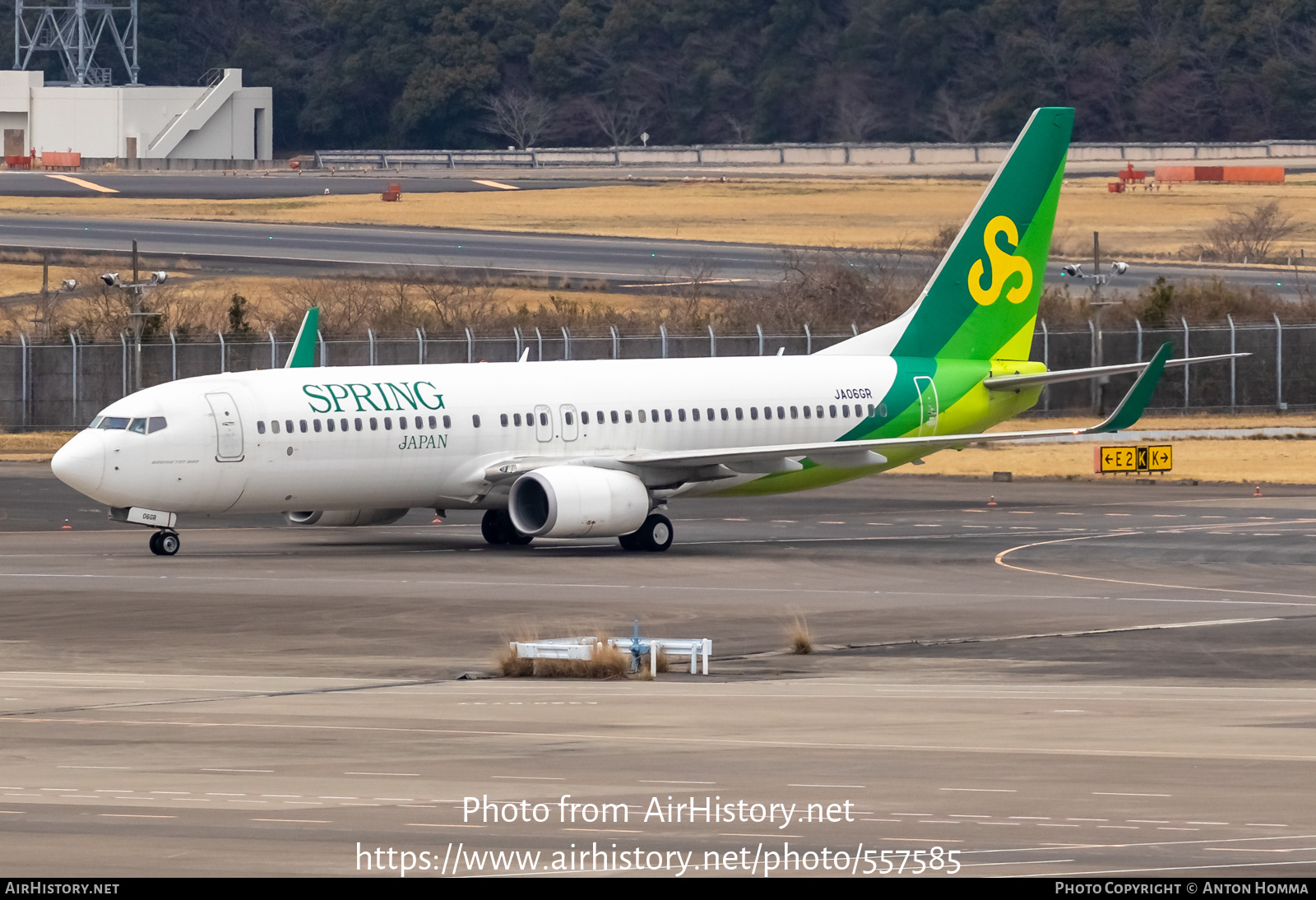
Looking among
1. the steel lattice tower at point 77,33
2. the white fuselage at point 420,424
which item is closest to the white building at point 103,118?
the steel lattice tower at point 77,33

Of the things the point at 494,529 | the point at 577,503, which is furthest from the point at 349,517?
the point at 577,503

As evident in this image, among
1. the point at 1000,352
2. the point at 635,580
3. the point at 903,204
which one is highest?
the point at 903,204

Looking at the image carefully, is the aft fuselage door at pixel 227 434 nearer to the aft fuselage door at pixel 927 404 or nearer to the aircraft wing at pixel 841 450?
the aircraft wing at pixel 841 450

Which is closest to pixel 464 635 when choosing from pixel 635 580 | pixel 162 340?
pixel 635 580

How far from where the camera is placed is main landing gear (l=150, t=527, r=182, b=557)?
40375 millimetres

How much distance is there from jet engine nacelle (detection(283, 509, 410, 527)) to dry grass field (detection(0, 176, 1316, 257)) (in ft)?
201

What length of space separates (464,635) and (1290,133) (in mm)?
141933

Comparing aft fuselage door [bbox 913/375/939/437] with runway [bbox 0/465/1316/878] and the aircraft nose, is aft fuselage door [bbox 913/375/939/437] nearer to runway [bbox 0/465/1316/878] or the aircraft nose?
runway [bbox 0/465/1316/878]

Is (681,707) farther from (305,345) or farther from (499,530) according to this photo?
(305,345)

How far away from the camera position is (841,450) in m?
Answer: 41.9

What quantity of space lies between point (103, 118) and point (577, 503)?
129 m

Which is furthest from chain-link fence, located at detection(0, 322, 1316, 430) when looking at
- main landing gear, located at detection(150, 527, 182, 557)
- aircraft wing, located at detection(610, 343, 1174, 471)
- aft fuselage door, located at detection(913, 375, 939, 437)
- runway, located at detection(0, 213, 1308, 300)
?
main landing gear, located at detection(150, 527, 182, 557)

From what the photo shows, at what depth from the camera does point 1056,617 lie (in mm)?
30641

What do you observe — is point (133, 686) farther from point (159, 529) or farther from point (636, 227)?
point (636, 227)
